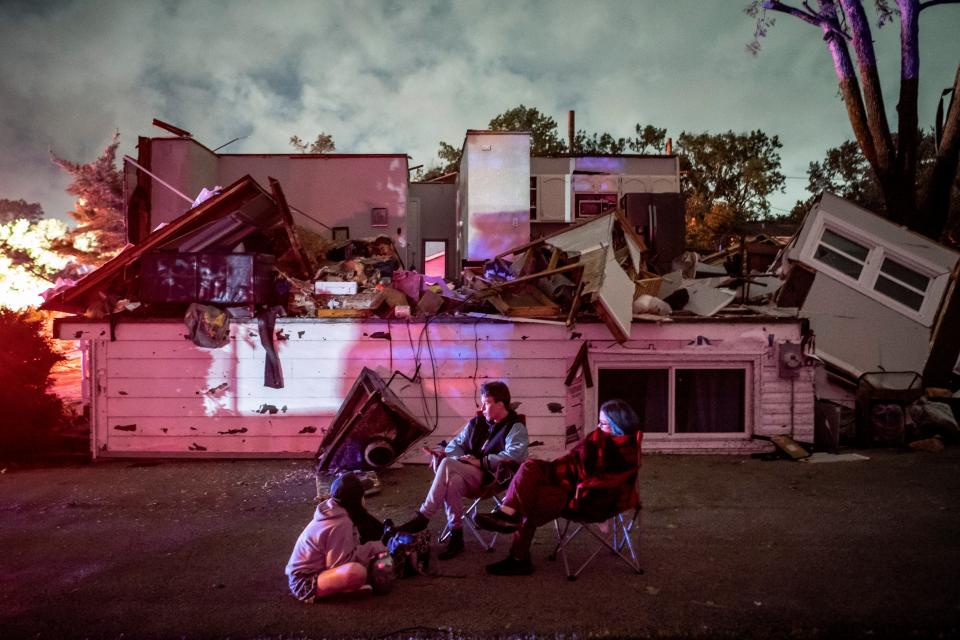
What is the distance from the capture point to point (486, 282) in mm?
9133

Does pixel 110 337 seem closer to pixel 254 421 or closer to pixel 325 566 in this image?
pixel 254 421

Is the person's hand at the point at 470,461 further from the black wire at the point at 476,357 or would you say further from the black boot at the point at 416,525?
the black wire at the point at 476,357

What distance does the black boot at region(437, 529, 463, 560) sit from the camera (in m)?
5.04

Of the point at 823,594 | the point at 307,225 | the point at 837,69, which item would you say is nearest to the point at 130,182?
the point at 307,225

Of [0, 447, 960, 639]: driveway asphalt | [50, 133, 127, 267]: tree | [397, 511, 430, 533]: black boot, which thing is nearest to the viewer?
[0, 447, 960, 639]: driveway asphalt

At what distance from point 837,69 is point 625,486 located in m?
13.6

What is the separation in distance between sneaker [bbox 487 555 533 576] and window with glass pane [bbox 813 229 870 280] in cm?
845

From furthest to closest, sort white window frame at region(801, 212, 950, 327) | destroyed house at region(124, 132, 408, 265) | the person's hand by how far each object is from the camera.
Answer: destroyed house at region(124, 132, 408, 265) → white window frame at region(801, 212, 950, 327) → the person's hand

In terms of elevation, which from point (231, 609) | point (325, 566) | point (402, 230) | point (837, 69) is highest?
point (837, 69)

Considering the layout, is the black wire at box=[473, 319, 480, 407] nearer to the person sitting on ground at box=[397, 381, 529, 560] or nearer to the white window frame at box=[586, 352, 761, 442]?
the white window frame at box=[586, 352, 761, 442]

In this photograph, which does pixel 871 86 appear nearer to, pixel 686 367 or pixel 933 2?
pixel 933 2

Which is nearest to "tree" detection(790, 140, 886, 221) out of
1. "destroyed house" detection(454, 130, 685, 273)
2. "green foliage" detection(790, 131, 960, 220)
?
"green foliage" detection(790, 131, 960, 220)

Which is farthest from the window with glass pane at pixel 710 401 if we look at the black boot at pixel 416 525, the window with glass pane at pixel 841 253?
the black boot at pixel 416 525

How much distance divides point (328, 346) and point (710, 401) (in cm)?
565
